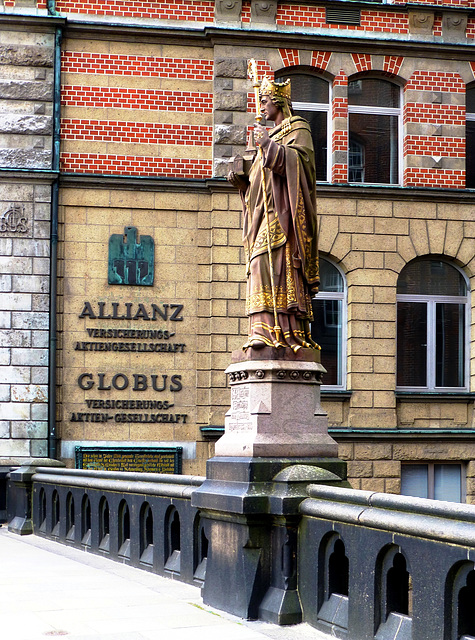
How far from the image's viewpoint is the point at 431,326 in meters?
19.3

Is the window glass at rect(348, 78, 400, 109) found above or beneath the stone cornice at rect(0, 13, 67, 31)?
beneath

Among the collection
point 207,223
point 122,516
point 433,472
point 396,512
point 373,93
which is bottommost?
point 433,472

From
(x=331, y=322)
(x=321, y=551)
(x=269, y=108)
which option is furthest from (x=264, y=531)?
(x=331, y=322)

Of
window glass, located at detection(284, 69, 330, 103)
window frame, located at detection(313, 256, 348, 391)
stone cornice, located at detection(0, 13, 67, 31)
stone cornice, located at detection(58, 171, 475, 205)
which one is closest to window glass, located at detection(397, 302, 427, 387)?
window frame, located at detection(313, 256, 348, 391)

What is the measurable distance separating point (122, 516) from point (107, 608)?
330 cm

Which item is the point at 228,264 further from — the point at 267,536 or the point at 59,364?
the point at 267,536

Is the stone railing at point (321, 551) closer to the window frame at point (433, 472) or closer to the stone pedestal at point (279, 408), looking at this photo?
the stone pedestal at point (279, 408)

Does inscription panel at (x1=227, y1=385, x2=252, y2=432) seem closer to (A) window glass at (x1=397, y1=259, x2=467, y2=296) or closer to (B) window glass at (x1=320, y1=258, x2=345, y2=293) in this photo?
(B) window glass at (x1=320, y1=258, x2=345, y2=293)

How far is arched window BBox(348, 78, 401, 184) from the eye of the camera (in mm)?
19375

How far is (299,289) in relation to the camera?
27.0 feet

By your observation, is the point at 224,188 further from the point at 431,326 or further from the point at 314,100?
the point at 431,326

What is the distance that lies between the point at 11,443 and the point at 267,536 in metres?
10.3

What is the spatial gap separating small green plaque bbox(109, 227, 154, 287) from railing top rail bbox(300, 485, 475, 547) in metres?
10.9

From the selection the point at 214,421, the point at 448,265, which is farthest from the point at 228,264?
the point at 448,265
